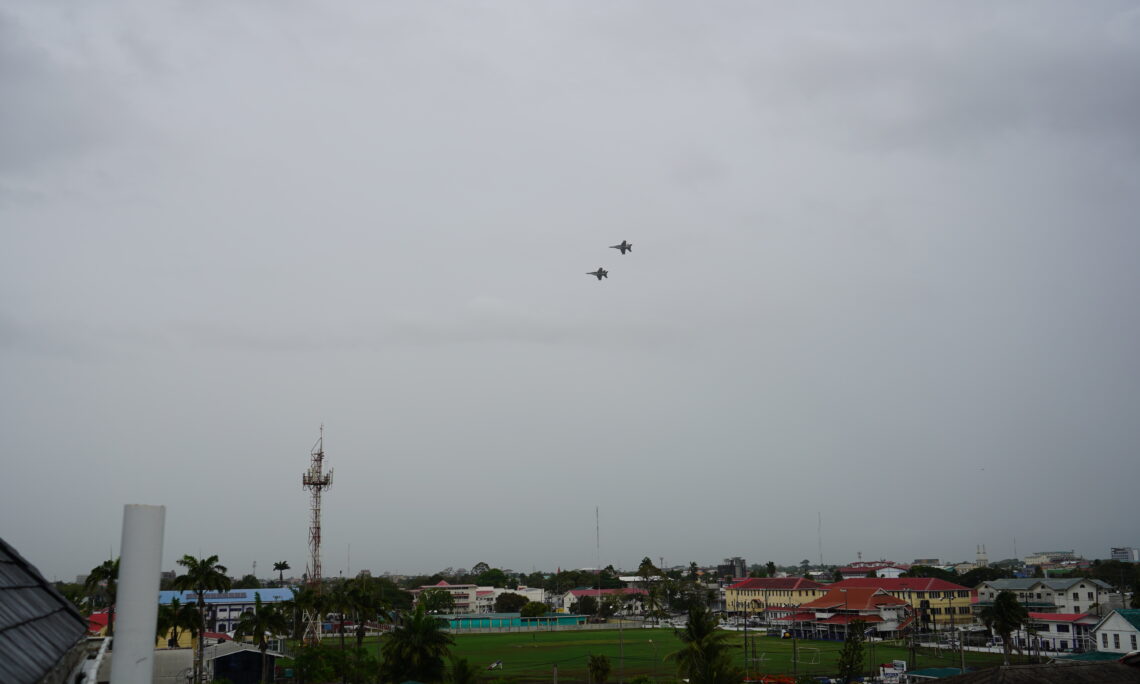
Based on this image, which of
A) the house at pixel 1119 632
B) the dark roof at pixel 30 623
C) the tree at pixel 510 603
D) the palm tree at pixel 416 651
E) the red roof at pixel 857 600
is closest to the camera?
the dark roof at pixel 30 623

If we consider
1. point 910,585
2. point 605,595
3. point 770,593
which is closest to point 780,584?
point 770,593

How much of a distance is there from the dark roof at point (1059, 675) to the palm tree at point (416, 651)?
87.0 ft

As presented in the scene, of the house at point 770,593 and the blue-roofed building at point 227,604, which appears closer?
the blue-roofed building at point 227,604

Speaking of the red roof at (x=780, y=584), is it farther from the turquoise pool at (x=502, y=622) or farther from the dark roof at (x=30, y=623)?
the dark roof at (x=30, y=623)

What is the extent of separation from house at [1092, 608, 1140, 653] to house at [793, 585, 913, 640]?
30.1 meters

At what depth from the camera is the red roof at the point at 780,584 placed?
12463 centimetres

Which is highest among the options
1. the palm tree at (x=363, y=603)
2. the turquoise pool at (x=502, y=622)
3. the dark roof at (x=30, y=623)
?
the dark roof at (x=30, y=623)

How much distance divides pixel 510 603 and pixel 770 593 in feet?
158

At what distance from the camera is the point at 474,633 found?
121 m

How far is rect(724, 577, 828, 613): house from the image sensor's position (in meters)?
123

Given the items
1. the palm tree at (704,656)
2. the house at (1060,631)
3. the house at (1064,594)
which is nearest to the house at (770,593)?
the house at (1064,594)

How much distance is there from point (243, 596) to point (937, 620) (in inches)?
3622

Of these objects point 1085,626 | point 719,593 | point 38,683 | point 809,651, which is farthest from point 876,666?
point 719,593

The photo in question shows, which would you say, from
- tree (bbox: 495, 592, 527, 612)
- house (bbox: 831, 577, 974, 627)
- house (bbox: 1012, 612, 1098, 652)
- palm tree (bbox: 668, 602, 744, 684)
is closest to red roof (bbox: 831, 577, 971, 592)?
house (bbox: 831, 577, 974, 627)
